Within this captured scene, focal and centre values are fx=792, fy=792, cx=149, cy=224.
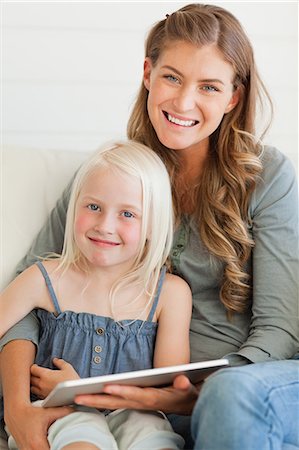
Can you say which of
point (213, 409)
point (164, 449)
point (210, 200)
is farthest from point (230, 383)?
point (210, 200)

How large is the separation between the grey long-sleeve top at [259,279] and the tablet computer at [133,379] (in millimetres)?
228

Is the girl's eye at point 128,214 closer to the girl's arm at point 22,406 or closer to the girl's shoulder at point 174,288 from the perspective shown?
the girl's shoulder at point 174,288

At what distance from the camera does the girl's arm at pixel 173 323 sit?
1658 millimetres

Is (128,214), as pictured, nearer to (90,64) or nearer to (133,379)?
(133,379)

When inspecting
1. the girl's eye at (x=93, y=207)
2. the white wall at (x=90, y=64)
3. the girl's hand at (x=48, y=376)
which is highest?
the white wall at (x=90, y=64)

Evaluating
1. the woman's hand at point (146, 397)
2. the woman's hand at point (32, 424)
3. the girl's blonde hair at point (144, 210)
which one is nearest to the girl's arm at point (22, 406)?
the woman's hand at point (32, 424)

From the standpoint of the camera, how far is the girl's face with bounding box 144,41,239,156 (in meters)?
1.73

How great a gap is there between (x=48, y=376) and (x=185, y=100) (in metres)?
0.66

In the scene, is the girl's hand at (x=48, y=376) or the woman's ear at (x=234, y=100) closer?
the girl's hand at (x=48, y=376)

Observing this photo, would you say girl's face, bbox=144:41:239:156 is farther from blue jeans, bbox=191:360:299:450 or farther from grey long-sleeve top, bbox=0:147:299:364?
blue jeans, bbox=191:360:299:450

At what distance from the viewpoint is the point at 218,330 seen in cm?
177

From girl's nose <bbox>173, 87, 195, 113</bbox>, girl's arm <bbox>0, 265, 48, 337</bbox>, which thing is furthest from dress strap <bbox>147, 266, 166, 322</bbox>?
girl's nose <bbox>173, 87, 195, 113</bbox>

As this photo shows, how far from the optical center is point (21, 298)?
171 centimetres

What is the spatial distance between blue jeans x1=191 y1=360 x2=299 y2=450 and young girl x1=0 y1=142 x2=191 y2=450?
1.14ft
